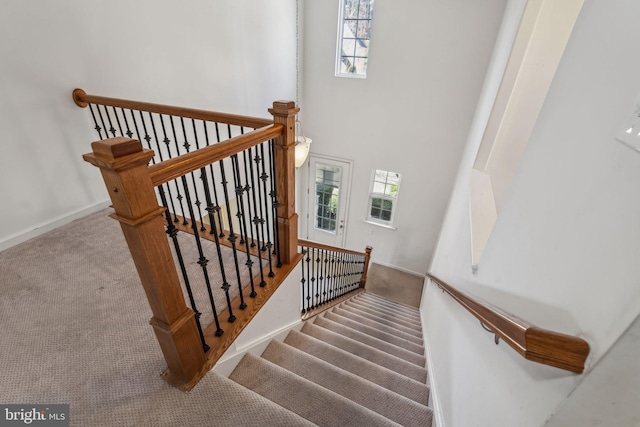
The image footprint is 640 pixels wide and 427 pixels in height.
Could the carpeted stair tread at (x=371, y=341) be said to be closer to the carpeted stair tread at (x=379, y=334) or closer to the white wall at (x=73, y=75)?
the carpeted stair tread at (x=379, y=334)

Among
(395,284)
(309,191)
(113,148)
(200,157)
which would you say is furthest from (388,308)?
(113,148)

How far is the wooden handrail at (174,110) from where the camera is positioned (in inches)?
62.5

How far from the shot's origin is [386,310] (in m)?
3.85

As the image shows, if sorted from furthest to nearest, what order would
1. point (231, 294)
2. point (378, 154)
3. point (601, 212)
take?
→ point (378, 154) → point (231, 294) → point (601, 212)

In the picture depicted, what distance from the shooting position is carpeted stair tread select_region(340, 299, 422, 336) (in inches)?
135

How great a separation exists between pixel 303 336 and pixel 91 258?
1.52 m

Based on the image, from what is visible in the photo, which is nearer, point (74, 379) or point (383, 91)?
point (74, 379)

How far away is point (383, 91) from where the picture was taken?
14.6 feet

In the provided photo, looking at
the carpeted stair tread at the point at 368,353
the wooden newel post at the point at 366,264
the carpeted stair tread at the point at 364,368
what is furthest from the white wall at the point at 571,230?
the wooden newel post at the point at 366,264

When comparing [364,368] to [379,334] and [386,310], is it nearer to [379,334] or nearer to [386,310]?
[379,334]

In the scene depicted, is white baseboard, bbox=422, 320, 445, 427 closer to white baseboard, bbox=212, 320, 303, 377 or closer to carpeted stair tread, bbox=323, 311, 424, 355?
carpeted stair tread, bbox=323, 311, 424, 355

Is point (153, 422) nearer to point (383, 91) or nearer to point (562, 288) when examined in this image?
point (562, 288)

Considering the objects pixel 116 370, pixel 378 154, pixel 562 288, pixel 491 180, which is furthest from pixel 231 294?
pixel 378 154

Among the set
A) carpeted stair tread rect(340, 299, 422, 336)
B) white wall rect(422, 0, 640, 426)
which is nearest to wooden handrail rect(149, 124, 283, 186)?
white wall rect(422, 0, 640, 426)
